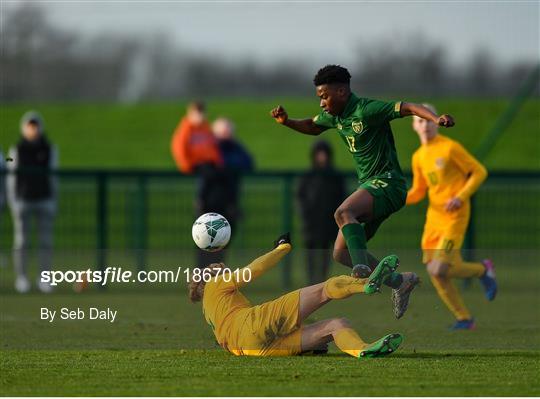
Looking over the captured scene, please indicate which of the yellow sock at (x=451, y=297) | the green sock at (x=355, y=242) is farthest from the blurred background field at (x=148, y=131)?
the green sock at (x=355, y=242)

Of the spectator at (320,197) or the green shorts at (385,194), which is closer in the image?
the green shorts at (385,194)

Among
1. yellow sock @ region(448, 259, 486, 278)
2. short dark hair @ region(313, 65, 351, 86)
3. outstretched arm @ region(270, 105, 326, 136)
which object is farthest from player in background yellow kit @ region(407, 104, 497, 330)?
short dark hair @ region(313, 65, 351, 86)

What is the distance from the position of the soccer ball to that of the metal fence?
7.24m

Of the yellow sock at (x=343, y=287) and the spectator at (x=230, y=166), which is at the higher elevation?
the yellow sock at (x=343, y=287)

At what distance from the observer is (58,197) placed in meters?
19.6

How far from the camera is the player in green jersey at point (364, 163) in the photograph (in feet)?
33.8

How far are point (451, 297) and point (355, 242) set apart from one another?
3.16 metres

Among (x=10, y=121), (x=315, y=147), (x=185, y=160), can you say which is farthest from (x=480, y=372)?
(x=10, y=121)

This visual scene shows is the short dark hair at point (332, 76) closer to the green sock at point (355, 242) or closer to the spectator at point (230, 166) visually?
the green sock at point (355, 242)

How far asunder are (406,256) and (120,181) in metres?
5.36

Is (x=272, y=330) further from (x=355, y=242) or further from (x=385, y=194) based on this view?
(x=385, y=194)

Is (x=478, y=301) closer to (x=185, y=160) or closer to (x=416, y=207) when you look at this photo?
(x=416, y=207)

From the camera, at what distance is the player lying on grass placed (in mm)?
10070

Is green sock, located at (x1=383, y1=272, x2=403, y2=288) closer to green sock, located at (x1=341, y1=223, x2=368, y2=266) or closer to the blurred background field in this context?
green sock, located at (x1=341, y1=223, x2=368, y2=266)
